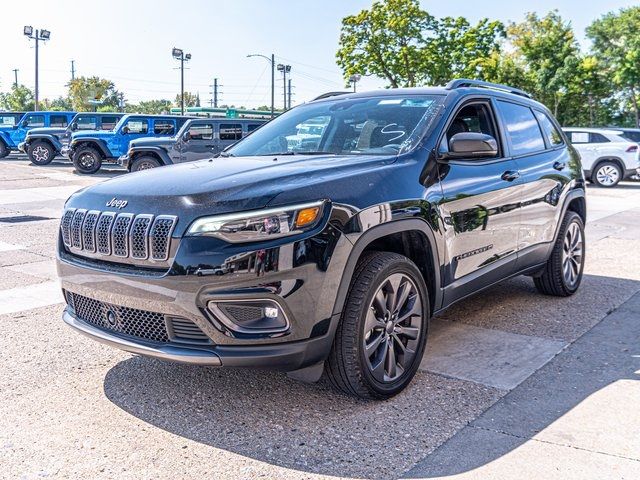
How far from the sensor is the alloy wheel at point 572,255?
229 inches

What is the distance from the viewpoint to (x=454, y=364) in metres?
4.23

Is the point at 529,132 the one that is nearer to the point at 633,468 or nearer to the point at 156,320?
the point at 633,468

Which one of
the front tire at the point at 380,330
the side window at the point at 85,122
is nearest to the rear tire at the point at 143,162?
the side window at the point at 85,122

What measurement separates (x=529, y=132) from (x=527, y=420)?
2.77 m

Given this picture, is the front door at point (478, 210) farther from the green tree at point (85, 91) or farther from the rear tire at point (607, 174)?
the green tree at point (85, 91)

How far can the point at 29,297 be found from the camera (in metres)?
5.97

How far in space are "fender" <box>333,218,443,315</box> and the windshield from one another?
51 centimetres

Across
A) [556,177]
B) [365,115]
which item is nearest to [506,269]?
[556,177]

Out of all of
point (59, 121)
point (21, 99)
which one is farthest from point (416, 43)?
point (21, 99)

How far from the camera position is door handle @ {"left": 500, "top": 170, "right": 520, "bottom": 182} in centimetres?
470

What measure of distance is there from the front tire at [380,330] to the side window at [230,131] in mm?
14972

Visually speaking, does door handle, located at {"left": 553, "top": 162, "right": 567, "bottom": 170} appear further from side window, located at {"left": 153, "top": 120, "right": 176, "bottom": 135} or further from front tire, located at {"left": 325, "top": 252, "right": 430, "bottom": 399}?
side window, located at {"left": 153, "top": 120, "right": 176, "bottom": 135}

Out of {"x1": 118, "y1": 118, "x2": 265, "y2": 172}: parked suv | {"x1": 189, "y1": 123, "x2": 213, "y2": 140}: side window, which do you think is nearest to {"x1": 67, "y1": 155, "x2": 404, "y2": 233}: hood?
{"x1": 118, "y1": 118, "x2": 265, "y2": 172}: parked suv

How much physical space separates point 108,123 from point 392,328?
71.9 ft
